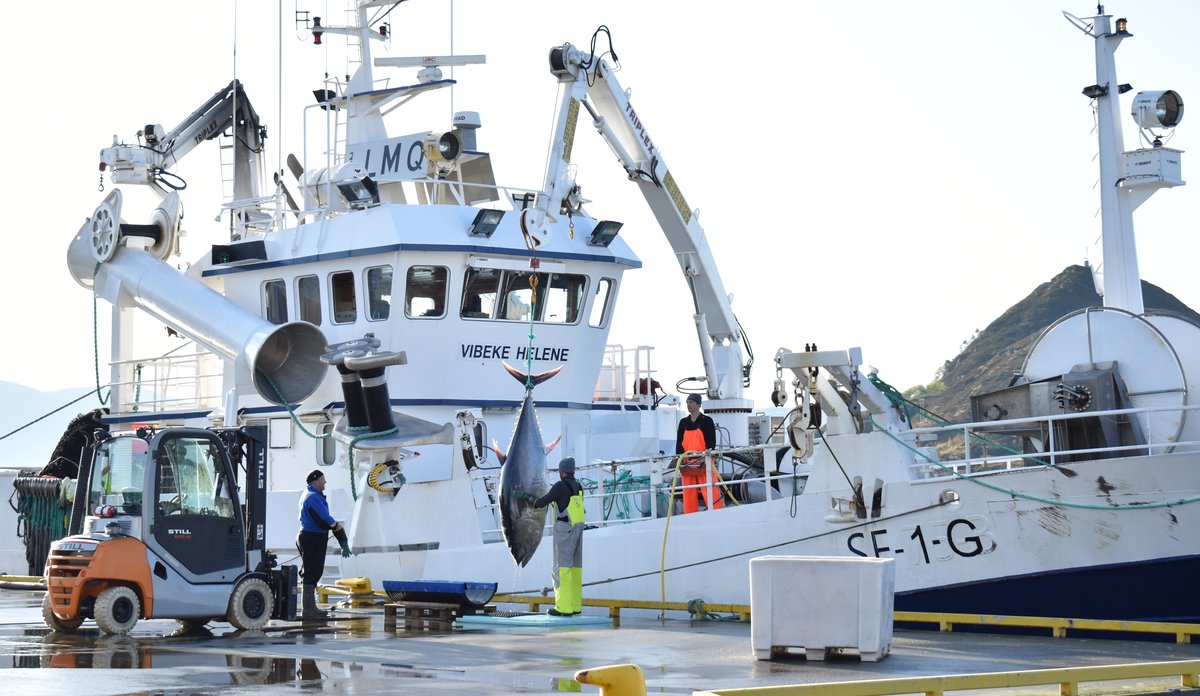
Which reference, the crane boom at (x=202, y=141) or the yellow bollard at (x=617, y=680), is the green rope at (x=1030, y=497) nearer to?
the yellow bollard at (x=617, y=680)

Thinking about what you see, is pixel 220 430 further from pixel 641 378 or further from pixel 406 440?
pixel 641 378

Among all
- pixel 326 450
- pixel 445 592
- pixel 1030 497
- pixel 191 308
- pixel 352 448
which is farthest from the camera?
pixel 191 308

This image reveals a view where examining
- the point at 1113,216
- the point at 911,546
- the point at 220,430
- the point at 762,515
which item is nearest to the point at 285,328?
the point at 220,430

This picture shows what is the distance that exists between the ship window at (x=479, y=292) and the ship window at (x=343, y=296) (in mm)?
1398

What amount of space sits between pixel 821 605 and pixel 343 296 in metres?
9.22

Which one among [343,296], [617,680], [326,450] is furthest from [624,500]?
[617,680]

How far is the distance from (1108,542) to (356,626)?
22.1 ft

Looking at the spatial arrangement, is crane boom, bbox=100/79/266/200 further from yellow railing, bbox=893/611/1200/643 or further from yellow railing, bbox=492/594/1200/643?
yellow railing, bbox=893/611/1200/643

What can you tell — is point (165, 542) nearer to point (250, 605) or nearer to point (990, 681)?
point (250, 605)

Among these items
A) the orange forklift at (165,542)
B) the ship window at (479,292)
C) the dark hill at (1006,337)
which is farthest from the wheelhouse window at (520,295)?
the dark hill at (1006,337)

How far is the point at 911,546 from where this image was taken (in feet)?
40.7

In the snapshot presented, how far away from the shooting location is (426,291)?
1734 centimetres

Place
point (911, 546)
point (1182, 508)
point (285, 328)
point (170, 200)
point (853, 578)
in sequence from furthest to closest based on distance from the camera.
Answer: point (170, 200) → point (285, 328) → point (911, 546) → point (1182, 508) → point (853, 578)

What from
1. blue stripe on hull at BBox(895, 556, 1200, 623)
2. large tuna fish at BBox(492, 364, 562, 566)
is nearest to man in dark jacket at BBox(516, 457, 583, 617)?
large tuna fish at BBox(492, 364, 562, 566)
